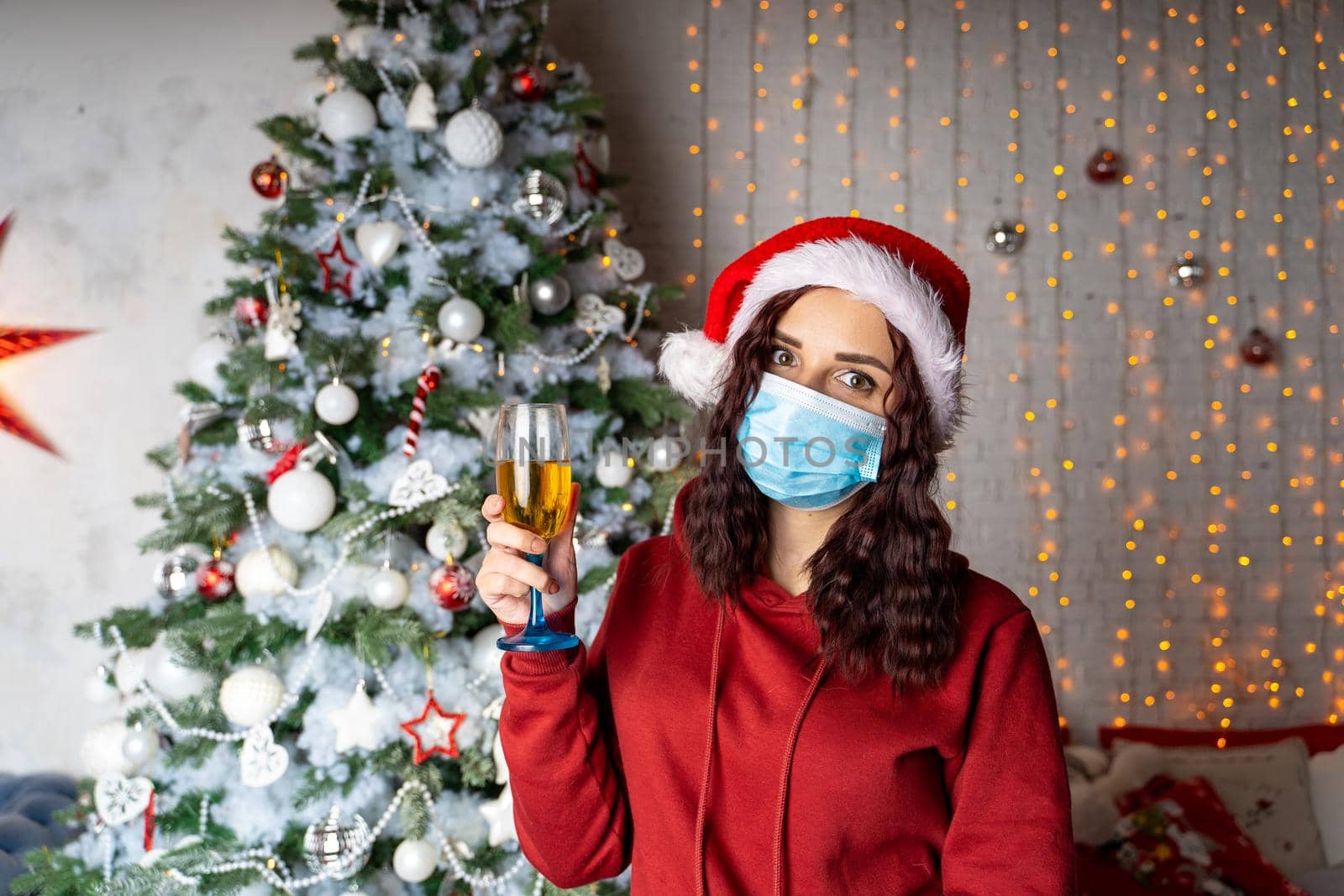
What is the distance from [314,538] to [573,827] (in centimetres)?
109

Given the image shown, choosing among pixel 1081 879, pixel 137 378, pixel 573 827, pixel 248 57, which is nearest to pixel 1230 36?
pixel 1081 879

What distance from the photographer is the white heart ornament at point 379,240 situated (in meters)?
2.21

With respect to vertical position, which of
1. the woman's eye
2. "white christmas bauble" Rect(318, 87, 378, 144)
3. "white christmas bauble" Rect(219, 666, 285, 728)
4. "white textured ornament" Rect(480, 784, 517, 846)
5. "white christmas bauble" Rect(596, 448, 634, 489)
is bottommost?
"white textured ornament" Rect(480, 784, 517, 846)

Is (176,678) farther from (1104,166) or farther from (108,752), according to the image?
(1104,166)

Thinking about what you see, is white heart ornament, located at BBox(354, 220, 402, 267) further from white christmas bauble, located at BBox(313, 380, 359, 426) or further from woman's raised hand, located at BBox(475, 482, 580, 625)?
woman's raised hand, located at BBox(475, 482, 580, 625)

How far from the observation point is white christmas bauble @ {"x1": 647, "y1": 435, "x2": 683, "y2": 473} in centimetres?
239

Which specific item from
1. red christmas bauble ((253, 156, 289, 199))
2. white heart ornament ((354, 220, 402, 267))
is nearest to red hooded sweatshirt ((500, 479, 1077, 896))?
white heart ornament ((354, 220, 402, 267))

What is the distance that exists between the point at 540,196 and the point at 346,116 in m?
0.46

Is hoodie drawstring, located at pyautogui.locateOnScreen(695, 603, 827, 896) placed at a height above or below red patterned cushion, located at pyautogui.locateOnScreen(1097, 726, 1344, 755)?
above

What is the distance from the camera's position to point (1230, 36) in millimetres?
3387

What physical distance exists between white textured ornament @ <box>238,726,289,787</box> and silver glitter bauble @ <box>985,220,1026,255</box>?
2.57 m

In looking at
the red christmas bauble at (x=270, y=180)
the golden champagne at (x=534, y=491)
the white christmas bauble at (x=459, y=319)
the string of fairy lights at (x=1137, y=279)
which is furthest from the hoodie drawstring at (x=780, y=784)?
the string of fairy lights at (x=1137, y=279)

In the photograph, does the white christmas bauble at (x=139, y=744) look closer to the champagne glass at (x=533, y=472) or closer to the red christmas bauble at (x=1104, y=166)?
the champagne glass at (x=533, y=472)

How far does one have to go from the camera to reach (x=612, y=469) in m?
2.34
